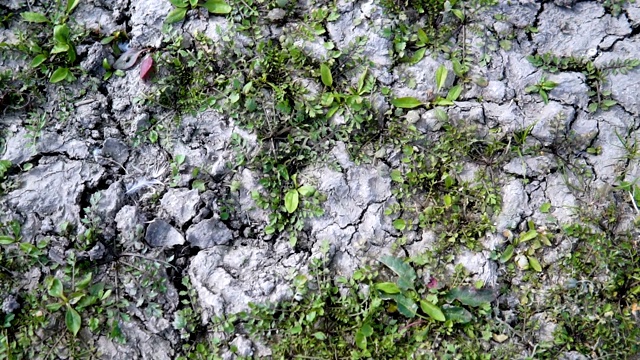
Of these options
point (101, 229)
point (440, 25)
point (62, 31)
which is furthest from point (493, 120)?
point (62, 31)

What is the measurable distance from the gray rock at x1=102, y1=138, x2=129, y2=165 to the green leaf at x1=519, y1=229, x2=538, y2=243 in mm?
2413

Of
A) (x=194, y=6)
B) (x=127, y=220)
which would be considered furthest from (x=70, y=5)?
(x=127, y=220)

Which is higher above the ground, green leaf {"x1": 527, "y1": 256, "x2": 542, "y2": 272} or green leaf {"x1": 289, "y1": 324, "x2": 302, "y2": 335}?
green leaf {"x1": 527, "y1": 256, "x2": 542, "y2": 272}

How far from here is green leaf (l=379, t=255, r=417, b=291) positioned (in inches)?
121

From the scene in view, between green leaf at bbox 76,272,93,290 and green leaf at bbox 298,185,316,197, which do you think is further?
green leaf at bbox 298,185,316,197

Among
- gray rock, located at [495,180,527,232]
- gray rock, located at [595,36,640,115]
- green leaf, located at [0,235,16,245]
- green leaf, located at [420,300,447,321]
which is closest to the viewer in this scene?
green leaf, located at [420,300,447,321]

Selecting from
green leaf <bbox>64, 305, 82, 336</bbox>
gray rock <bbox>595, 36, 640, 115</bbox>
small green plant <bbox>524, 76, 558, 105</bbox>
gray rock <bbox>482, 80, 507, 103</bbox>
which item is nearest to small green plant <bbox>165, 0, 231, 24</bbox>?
gray rock <bbox>482, 80, 507, 103</bbox>

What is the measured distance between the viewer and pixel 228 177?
130 inches

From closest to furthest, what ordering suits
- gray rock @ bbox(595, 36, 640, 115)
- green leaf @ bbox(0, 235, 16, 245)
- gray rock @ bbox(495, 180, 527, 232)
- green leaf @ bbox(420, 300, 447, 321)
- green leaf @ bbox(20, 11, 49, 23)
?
green leaf @ bbox(420, 300, 447, 321) < green leaf @ bbox(0, 235, 16, 245) < gray rock @ bbox(495, 180, 527, 232) < gray rock @ bbox(595, 36, 640, 115) < green leaf @ bbox(20, 11, 49, 23)

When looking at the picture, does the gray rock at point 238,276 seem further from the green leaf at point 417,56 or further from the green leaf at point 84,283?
the green leaf at point 417,56

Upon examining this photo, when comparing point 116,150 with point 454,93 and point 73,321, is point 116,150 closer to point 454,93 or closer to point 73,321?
point 73,321

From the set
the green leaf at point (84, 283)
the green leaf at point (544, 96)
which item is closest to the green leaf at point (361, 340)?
the green leaf at point (84, 283)

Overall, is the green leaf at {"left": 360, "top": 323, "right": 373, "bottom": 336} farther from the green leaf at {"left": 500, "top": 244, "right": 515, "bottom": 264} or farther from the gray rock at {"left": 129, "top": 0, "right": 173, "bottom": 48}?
the gray rock at {"left": 129, "top": 0, "right": 173, "bottom": 48}

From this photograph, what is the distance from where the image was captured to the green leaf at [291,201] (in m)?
3.22
